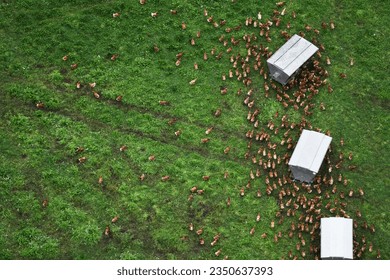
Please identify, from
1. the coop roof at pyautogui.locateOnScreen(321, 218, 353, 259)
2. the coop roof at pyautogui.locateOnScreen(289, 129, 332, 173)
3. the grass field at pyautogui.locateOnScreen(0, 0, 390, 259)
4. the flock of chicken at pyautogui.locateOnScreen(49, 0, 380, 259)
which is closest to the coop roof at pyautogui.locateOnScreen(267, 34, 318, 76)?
the flock of chicken at pyautogui.locateOnScreen(49, 0, 380, 259)

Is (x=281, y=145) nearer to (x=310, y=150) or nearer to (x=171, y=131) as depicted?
(x=310, y=150)

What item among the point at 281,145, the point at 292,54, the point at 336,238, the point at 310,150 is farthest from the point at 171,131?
the point at 336,238

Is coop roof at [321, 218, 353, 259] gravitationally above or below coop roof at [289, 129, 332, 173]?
below

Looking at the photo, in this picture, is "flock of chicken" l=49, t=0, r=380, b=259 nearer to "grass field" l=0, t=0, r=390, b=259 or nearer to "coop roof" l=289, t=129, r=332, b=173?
"grass field" l=0, t=0, r=390, b=259

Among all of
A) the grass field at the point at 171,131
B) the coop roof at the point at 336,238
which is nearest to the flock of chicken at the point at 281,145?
the grass field at the point at 171,131

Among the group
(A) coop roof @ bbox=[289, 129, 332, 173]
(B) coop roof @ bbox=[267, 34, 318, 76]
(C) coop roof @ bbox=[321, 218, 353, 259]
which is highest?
(B) coop roof @ bbox=[267, 34, 318, 76]
